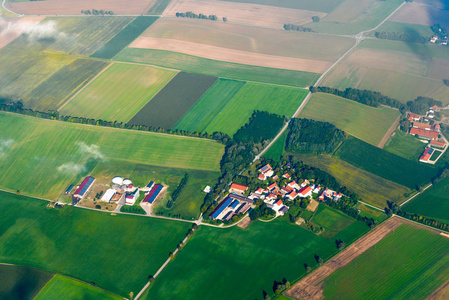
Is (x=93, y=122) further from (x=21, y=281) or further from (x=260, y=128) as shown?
(x=21, y=281)

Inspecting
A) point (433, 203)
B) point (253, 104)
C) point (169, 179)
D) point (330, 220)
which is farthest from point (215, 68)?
point (433, 203)

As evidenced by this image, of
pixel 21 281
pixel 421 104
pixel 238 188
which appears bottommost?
pixel 21 281

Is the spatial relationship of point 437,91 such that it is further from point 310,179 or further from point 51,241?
point 51,241

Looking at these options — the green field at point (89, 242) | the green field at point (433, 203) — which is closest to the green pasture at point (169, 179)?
the green field at point (89, 242)

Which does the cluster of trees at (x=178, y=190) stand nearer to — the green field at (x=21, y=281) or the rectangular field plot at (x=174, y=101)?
the rectangular field plot at (x=174, y=101)

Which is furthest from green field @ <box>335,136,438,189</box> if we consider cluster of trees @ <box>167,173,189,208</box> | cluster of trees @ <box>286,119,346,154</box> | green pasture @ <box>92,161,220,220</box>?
cluster of trees @ <box>167,173,189,208</box>

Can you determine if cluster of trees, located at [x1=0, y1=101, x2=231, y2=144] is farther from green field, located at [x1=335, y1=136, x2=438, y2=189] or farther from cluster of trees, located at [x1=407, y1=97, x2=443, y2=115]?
cluster of trees, located at [x1=407, y1=97, x2=443, y2=115]

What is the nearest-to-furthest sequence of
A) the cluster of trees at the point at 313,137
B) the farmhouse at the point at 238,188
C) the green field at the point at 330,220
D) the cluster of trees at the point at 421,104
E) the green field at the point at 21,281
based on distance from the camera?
1. the green field at the point at 21,281
2. the green field at the point at 330,220
3. the farmhouse at the point at 238,188
4. the cluster of trees at the point at 313,137
5. the cluster of trees at the point at 421,104
